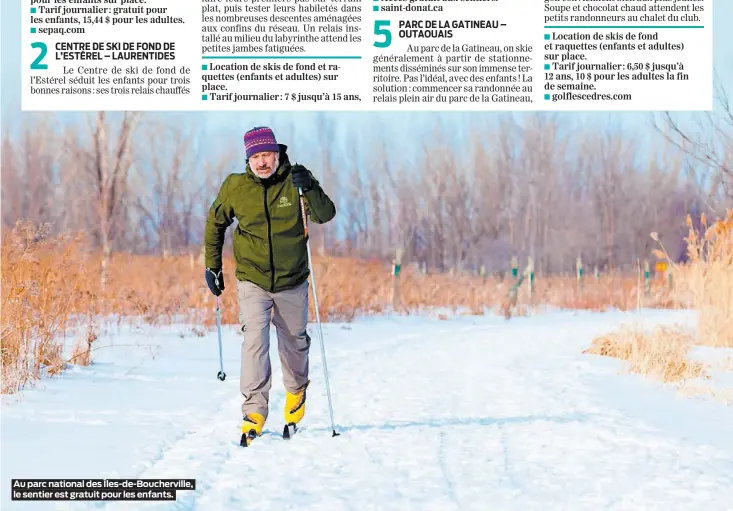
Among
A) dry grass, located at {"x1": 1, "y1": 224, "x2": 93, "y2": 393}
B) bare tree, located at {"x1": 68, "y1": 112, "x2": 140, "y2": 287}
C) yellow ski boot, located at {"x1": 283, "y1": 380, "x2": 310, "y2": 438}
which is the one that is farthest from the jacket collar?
bare tree, located at {"x1": 68, "y1": 112, "x2": 140, "y2": 287}

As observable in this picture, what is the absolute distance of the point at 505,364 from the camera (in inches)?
382

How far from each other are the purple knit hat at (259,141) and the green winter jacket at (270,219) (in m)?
0.14

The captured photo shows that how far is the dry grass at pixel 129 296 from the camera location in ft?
22.9

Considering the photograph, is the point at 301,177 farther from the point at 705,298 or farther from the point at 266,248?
the point at 705,298

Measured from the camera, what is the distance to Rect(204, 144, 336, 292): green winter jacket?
5.36m

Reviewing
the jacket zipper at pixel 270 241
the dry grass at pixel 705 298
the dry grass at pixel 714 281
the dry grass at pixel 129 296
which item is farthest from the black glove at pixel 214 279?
the dry grass at pixel 714 281

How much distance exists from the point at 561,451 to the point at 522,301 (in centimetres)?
2060

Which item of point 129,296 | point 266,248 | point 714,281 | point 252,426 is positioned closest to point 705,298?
point 714,281

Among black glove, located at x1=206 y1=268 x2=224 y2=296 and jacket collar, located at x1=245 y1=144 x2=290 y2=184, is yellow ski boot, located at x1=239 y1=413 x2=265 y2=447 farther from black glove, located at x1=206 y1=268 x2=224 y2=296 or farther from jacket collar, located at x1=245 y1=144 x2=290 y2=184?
jacket collar, located at x1=245 y1=144 x2=290 y2=184

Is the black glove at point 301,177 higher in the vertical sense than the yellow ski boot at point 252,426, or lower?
higher

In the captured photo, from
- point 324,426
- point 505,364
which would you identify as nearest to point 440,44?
point 505,364

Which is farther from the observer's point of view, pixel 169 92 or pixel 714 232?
pixel 714 232

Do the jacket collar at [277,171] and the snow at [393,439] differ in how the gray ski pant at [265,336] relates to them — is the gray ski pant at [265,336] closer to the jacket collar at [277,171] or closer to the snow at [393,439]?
the snow at [393,439]

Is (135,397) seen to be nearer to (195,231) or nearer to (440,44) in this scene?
(440,44)
